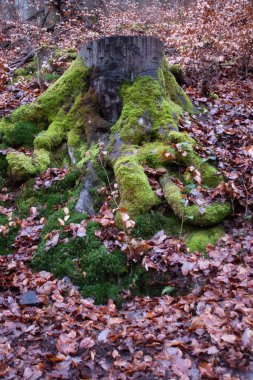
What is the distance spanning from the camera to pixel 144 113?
6074mm

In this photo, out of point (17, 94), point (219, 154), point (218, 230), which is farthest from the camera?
point (17, 94)

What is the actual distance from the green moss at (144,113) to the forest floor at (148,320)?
0.94 metres

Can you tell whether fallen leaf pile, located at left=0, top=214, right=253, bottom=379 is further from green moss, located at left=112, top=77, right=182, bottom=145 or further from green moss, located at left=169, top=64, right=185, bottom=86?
→ green moss, located at left=169, top=64, right=185, bottom=86

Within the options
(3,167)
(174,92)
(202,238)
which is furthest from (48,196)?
(174,92)

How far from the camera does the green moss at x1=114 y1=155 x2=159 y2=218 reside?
5043mm

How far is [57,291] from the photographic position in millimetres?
4484

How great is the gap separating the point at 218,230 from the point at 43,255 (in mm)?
2514

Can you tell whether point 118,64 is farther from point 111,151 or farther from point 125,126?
point 111,151

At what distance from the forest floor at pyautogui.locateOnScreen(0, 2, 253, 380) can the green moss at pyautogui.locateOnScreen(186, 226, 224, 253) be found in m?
0.11

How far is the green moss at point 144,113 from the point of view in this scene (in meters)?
Result: 5.95

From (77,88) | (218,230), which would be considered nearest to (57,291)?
(218,230)

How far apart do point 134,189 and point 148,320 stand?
1.97 metres

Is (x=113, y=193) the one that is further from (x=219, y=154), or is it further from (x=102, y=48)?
(x=102, y=48)

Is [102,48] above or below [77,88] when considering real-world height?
above
